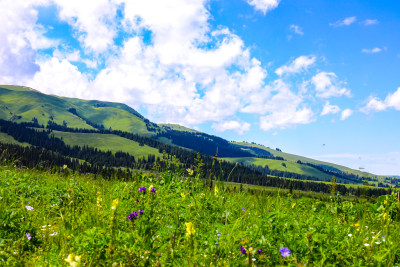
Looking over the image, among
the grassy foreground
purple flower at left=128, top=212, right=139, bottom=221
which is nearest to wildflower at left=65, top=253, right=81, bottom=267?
the grassy foreground

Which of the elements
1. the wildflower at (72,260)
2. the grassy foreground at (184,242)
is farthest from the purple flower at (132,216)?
the wildflower at (72,260)

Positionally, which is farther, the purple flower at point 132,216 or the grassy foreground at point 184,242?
the purple flower at point 132,216

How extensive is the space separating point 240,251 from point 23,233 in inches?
136

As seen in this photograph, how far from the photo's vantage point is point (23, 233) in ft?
13.5

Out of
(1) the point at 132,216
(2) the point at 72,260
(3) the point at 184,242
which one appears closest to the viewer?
(2) the point at 72,260

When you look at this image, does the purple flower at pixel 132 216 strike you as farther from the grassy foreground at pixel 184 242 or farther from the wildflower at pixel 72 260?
the wildflower at pixel 72 260

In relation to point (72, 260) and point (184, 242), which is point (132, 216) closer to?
point (184, 242)

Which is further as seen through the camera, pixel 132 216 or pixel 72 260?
pixel 132 216

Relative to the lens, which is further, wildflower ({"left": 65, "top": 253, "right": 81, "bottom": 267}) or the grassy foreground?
the grassy foreground

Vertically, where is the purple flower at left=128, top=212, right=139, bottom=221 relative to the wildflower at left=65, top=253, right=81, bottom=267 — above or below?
below

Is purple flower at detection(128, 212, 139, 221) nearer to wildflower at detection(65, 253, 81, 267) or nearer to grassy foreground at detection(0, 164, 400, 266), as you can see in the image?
grassy foreground at detection(0, 164, 400, 266)

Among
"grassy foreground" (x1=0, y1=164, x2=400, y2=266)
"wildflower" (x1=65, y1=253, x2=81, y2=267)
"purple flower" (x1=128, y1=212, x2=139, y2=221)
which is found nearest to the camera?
"wildflower" (x1=65, y1=253, x2=81, y2=267)

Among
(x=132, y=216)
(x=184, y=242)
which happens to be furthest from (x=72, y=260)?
(x=132, y=216)

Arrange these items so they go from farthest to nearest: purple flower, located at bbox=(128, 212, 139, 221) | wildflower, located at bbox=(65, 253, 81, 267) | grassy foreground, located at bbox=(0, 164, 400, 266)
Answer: purple flower, located at bbox=(128, 212, 139, 221)
grassy foreground, located at bbox=(0, 164, 400, 266)
wildflower, located at bbox=(65, 253, 81, 267)
